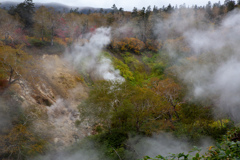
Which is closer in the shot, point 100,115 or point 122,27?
point 100,115

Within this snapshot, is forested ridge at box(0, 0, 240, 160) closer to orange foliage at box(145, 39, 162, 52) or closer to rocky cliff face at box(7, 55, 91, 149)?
rocky cliff face at box(7, 55, 91, 149)

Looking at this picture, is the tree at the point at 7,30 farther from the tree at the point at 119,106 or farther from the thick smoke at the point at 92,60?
the tree at the point at 119,106

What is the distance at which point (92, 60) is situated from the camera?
2041 cm

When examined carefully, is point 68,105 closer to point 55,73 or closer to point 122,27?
point 55,73

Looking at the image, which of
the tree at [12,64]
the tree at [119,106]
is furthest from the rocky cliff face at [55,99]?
the tree at [119,106]

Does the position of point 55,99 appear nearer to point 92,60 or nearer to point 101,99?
point 101,99

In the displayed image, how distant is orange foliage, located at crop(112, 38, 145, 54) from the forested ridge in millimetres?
2409

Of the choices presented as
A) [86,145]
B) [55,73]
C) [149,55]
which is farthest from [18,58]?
[149,55]

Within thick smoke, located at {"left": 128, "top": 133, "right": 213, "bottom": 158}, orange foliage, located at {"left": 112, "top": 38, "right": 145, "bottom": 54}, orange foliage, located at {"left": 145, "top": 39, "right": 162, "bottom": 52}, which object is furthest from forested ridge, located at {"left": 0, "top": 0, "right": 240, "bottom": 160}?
orange foliage, located at {"left": 145, "top": 39, "right": 162, "bottom": 52}

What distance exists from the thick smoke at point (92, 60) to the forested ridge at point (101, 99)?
0.13m

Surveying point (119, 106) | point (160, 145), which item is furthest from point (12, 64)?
point (160, 145)

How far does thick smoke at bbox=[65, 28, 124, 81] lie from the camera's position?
61.5 ft

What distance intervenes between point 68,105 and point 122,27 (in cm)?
2216

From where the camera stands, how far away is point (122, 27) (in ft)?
101
